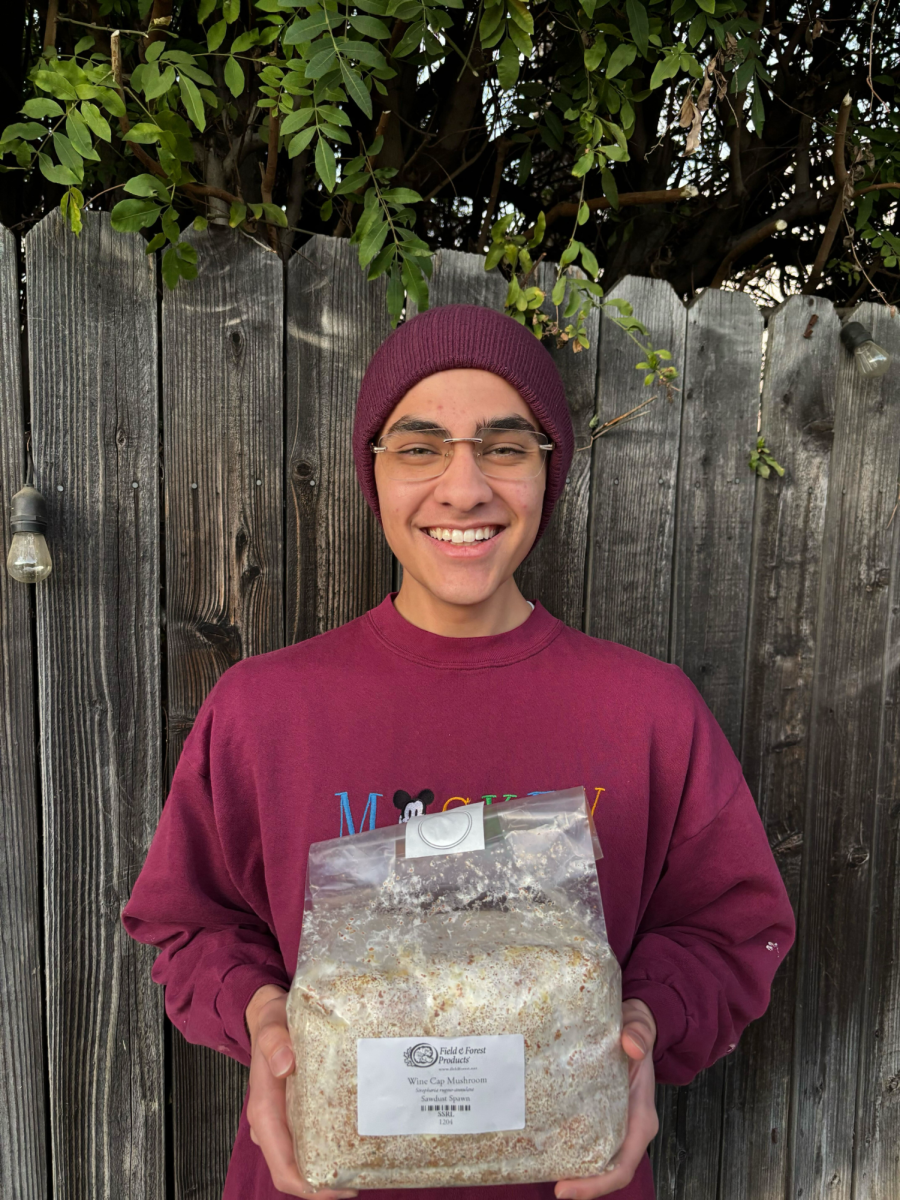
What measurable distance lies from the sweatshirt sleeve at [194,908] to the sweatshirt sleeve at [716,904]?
0.65 meters

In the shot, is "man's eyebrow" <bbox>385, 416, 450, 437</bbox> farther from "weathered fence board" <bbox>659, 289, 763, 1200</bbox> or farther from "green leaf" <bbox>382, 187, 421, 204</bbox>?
"weathered fence board" <bbox>659, 289, 763, 1200</bbox>

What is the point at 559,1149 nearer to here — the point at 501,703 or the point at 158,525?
the point at 501,703

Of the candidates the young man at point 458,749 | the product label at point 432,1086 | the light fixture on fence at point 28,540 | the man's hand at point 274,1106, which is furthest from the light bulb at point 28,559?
the product label at point 432,1086

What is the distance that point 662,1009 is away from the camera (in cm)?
119

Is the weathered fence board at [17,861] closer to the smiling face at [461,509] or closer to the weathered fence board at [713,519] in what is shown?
the smiling face at [461,509]

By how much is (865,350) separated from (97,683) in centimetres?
195

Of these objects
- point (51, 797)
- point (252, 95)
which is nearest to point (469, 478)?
point (51, 797)

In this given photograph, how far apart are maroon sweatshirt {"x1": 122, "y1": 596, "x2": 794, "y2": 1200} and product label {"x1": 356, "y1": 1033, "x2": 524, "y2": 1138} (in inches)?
17.4

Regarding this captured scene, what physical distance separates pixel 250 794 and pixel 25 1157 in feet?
3.59

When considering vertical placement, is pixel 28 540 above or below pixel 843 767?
above

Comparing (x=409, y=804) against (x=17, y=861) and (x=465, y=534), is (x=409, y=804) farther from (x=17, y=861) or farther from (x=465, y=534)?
(x=17, y=861)

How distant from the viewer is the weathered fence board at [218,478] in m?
1.65

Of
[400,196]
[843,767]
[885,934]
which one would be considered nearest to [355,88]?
[400,196]

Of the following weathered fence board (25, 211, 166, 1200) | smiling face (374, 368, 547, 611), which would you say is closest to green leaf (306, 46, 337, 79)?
weathered fence board (25, 211, 166, 1200)
